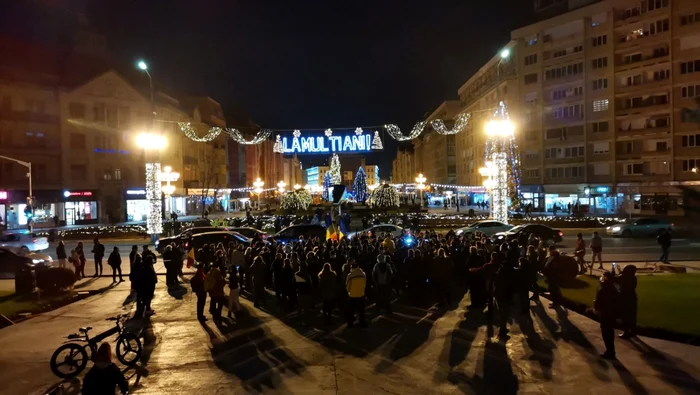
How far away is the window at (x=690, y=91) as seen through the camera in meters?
52.8

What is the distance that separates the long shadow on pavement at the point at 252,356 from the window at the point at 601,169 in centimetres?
5705

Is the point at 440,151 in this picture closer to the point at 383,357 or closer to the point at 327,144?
the point at 327,144

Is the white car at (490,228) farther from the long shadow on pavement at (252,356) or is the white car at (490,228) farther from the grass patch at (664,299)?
the long shadow on pavement at (252,356)

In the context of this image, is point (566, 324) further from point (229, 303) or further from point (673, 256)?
point (673, 256)

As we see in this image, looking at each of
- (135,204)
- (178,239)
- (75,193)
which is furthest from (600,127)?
(75,193)

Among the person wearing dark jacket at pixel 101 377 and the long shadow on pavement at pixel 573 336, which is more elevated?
the person wearing dark jacket at pixel 101 377

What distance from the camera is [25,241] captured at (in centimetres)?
3064

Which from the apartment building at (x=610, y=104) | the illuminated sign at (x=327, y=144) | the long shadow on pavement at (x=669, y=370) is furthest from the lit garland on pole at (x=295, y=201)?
the long shadow on pavement at (x=669, y=370)

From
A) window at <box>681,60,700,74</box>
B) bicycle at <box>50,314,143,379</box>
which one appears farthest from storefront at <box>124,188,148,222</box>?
window at <box>681,60,700,74</box>

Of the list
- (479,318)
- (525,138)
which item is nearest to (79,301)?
(479,318)

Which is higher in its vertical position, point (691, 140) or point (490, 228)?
point (691, 140)

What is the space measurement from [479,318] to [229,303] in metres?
6.45

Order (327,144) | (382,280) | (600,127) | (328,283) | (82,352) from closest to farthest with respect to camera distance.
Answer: (82,352) → (328,283) → (382,280) → (327,144) → (600,127)

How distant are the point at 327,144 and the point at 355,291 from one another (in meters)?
23.9
